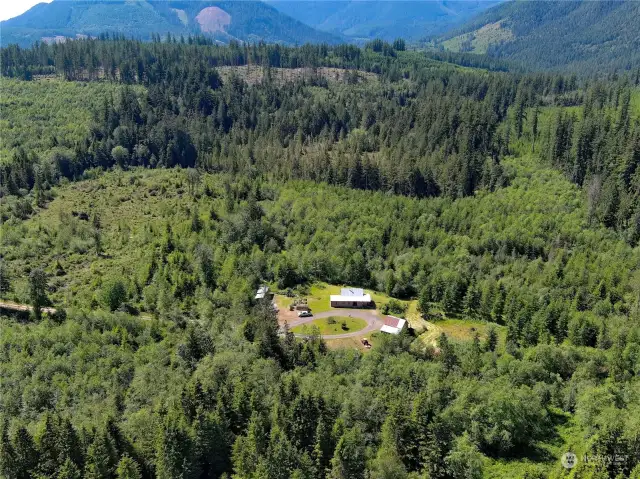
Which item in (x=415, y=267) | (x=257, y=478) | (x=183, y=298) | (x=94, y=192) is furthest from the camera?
(x=94, y=192)

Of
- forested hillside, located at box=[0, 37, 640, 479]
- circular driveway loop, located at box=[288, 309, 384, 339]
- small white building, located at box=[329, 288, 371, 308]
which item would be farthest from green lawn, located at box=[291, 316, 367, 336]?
forested hillside, located at box=[0, 37, 640, 479]

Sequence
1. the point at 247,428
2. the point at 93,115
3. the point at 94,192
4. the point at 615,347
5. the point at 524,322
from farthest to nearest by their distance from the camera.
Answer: the point at 93,115, the point at 94,192, the point at 524,322, the point at 615,347, the point at 247,428

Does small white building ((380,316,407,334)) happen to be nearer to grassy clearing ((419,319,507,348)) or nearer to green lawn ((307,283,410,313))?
grassy clearing ((419,319,507,348))

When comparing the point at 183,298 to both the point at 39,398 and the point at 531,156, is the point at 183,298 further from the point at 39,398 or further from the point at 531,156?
the point at 531,156

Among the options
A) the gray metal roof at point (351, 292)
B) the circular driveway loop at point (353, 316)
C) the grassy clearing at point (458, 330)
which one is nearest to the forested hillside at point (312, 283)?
the grassy clearing at point (458, 330)

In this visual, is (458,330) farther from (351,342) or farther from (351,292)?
(351,292)

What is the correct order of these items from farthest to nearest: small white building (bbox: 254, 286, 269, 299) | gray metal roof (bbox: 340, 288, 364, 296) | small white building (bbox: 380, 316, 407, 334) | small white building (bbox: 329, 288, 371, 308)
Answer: gray metal roof (bbox: 340, 288, 364, 296), small white building (bbox: 329, 288, 371, 308), small white building (bbox: 254, 286, 269, 299), small white building (bbox: 380, 316, 407, 334)

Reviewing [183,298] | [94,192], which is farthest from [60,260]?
[94,192]
